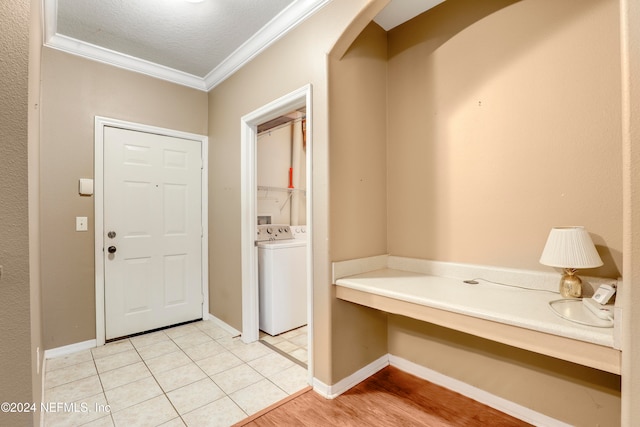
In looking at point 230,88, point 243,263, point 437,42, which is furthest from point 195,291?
point 437,42

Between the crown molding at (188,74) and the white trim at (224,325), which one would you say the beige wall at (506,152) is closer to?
the crown molding at (188,74)

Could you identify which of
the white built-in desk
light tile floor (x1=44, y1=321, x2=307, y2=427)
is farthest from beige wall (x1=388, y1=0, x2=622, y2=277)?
light tile floor (x1=44, y1=321, x2=307, y2=427)

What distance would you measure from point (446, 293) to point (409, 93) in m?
1.48

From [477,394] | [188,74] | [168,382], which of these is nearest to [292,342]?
[168,382]

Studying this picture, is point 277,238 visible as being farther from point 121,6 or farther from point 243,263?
point 121,6

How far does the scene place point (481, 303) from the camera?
138 centimetres

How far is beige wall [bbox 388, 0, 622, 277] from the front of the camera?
1.44 meters

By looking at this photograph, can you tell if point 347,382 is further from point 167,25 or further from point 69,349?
point 167,25

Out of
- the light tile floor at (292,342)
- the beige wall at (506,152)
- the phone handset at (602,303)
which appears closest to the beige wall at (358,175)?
the beige wall at (506,152)

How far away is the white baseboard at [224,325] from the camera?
111 inches

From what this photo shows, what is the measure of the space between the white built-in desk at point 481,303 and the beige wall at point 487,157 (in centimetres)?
10

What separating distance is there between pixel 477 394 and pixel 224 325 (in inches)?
90.1

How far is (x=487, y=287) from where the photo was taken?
5.49 feet

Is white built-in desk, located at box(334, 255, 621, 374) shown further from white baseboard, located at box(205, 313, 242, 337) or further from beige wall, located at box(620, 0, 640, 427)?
white baseboard, located at box(205, 313, 242, 337)
